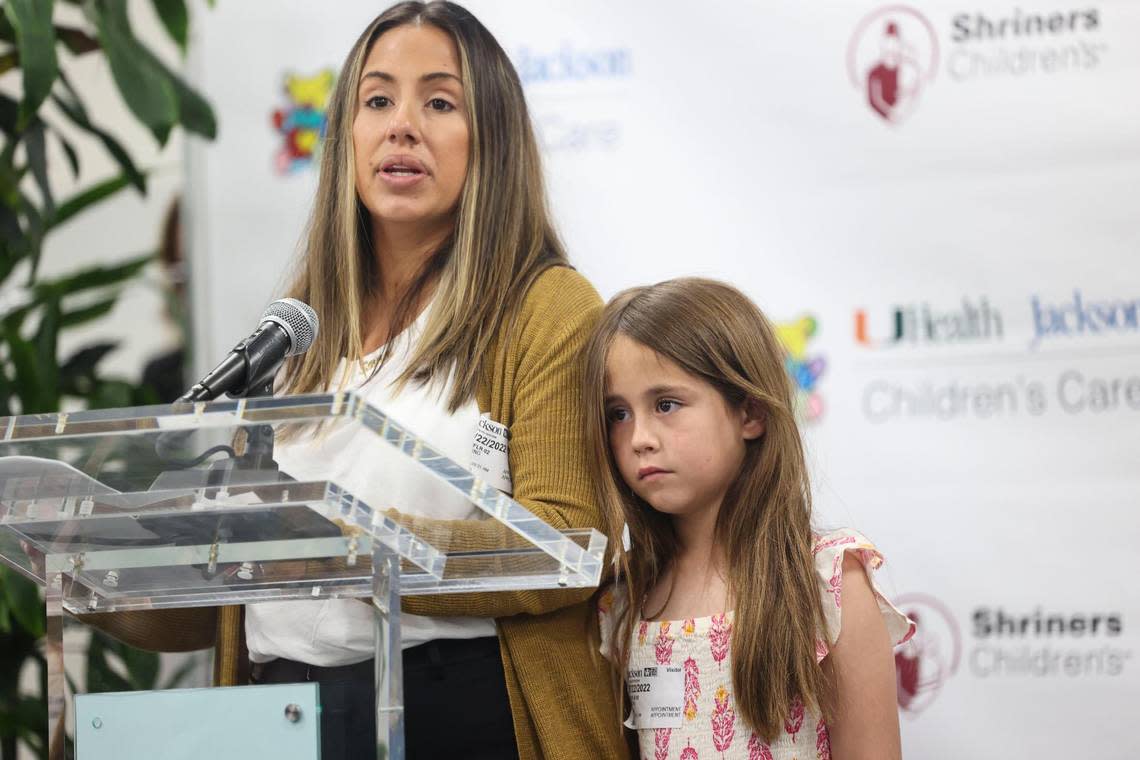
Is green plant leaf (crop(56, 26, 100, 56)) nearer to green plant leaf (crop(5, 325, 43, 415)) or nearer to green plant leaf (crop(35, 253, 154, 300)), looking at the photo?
green plant leaf (crop(35, 253, 154, 300))

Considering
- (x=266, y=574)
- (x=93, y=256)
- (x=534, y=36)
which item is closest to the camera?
(x=266, y=574)

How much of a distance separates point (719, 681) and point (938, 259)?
1108mm

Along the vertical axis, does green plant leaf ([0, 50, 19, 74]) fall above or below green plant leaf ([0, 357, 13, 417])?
above

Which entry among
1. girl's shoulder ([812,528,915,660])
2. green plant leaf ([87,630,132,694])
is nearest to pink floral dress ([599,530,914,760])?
girl's shoulder ([812,528,915,660])

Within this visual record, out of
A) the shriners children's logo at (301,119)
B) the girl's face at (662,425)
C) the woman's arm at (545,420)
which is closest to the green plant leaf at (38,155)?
the shriners children's logo at (301,119)

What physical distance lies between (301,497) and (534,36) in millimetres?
1780

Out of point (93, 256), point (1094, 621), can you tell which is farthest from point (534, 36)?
point (93, 256)

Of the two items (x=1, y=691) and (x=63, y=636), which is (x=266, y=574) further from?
(x=1, y=691)

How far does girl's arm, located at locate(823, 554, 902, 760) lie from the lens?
1595 mm

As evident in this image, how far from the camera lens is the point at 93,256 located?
4.62m

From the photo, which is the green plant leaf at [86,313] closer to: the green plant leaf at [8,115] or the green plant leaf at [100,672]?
the green plant leaf at [8,115]

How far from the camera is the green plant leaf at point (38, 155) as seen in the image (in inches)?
109

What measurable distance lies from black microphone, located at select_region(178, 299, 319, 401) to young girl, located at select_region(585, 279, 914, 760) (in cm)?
47

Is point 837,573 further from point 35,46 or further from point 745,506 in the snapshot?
point 35,46
